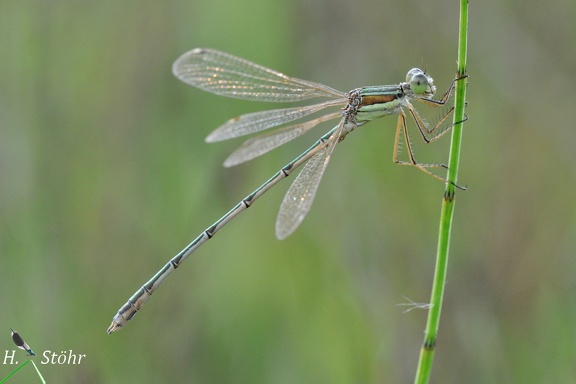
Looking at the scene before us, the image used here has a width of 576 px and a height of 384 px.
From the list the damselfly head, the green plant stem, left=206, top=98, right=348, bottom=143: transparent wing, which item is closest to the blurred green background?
left=206, top=98, right=348, bottom=143: transparent wing

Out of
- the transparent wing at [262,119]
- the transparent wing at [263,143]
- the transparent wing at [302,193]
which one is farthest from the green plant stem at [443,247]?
the transparent wing at [262,119]

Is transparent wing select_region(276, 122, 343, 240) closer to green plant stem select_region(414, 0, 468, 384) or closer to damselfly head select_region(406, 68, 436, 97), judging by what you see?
damselfly head select_region(406, 68, 436, 97)

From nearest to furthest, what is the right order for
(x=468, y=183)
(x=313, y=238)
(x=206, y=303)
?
1. (x=206, y=303)
2. (x=313, y=238)
3. (x=468, y=183)

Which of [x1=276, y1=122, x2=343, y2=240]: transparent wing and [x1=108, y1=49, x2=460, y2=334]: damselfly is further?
[x1=108, y1=49, x2=460, y2=334]: damselfly

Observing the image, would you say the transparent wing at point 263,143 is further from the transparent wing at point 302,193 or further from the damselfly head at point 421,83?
the damselfly head at point 421,83

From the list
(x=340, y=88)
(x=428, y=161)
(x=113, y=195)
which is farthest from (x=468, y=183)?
(x=113, y=195)

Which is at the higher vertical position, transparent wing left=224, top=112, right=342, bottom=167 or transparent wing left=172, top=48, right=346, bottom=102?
transparent wing left=172, top=48, right=346, bottom=102

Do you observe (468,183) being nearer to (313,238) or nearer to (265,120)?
(313,238)
